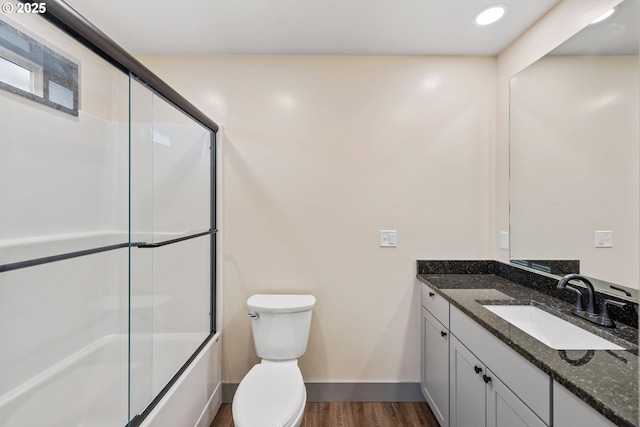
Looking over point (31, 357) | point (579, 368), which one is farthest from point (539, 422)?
point (31, 357)

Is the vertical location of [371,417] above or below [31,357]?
below

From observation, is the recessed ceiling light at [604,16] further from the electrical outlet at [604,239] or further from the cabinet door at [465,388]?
the cabinet door at [465,388]

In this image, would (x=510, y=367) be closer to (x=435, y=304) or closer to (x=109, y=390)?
(x=435, y=304)

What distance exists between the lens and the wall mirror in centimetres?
121

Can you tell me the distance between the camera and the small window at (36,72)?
1126 millimetres

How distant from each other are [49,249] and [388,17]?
2170 millimetres

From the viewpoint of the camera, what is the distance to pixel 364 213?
213cm

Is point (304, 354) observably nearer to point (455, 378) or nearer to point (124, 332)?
point (455, 378)

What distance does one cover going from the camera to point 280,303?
193cm

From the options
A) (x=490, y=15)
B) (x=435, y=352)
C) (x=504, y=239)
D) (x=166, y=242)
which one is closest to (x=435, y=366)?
(x=435, y=352)

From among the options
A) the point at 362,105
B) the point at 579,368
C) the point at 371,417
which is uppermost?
the point at 362,105

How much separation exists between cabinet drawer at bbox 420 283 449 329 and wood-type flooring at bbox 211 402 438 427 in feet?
2.31

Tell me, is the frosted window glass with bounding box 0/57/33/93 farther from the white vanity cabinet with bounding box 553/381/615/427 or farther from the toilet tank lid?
the white vanity cabinet with bounding box 553/381/615/427

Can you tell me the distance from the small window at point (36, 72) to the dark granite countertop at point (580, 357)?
2.13 metres
